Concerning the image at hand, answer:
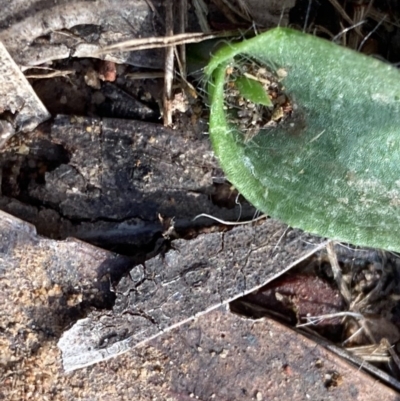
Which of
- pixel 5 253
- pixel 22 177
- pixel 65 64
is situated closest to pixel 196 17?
pixel 65 64

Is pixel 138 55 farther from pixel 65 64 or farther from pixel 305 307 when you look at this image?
pixel 305 307

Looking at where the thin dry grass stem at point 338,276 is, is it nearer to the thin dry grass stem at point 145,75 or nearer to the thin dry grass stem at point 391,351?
the thin dry grass stem at point 391,351

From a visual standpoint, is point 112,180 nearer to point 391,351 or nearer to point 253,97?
point 253,97

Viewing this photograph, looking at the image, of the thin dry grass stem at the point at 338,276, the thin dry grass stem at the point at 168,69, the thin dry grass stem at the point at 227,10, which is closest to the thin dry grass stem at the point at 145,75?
the thin dry grass stem at the point at 168,69

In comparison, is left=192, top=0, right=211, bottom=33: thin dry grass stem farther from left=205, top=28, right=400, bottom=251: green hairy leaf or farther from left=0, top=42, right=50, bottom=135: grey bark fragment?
left=0, top=42, right=50, bottom=135: grey bark fragment

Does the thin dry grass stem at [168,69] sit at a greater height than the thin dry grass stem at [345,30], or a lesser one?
lesser

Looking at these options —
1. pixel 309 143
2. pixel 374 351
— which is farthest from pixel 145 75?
pixel 374 351
